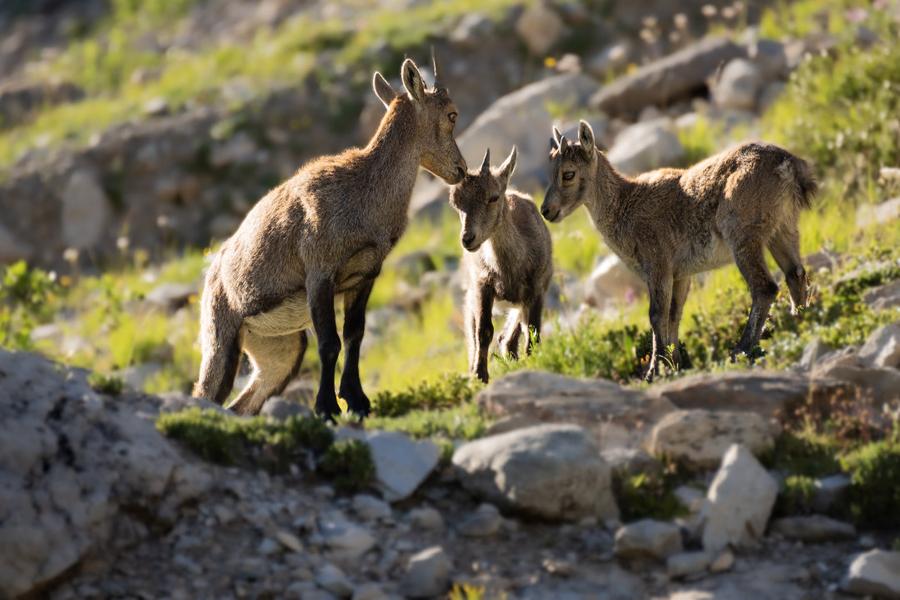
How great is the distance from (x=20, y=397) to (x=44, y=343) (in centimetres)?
989

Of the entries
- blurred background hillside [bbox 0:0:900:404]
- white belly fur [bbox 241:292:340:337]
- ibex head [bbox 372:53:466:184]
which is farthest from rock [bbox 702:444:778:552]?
blurred background hillside [bbox 0:0:900:404]

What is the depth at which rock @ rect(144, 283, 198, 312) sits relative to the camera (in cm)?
1745

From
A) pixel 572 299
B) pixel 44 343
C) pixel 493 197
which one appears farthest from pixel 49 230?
pixel 493 197

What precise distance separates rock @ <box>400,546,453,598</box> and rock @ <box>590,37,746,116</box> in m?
13.0

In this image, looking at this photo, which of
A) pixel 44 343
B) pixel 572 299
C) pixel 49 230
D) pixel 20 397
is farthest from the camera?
pixel 49 230

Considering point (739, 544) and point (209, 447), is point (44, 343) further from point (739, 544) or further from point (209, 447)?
point (739, 544)

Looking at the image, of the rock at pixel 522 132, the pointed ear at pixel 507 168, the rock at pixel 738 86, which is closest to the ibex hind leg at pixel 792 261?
the pointed ear at pixel 507 168

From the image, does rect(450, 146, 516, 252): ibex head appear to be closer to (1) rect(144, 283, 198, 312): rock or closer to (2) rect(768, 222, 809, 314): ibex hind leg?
(2) rect(768, 222, 809, 314): ibex hind leg

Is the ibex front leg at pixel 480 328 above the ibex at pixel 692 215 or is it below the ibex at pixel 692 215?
below

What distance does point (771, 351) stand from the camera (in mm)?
8961

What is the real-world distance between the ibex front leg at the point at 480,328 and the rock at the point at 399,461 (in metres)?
3.42

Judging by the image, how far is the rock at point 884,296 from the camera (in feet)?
31.8

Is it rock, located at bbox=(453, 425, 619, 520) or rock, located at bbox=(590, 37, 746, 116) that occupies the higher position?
rock, located at bbox=(590, 37, 746, 116)

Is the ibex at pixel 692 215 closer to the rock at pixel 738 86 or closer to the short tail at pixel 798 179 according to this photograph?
the short tail at pixel 798 179
